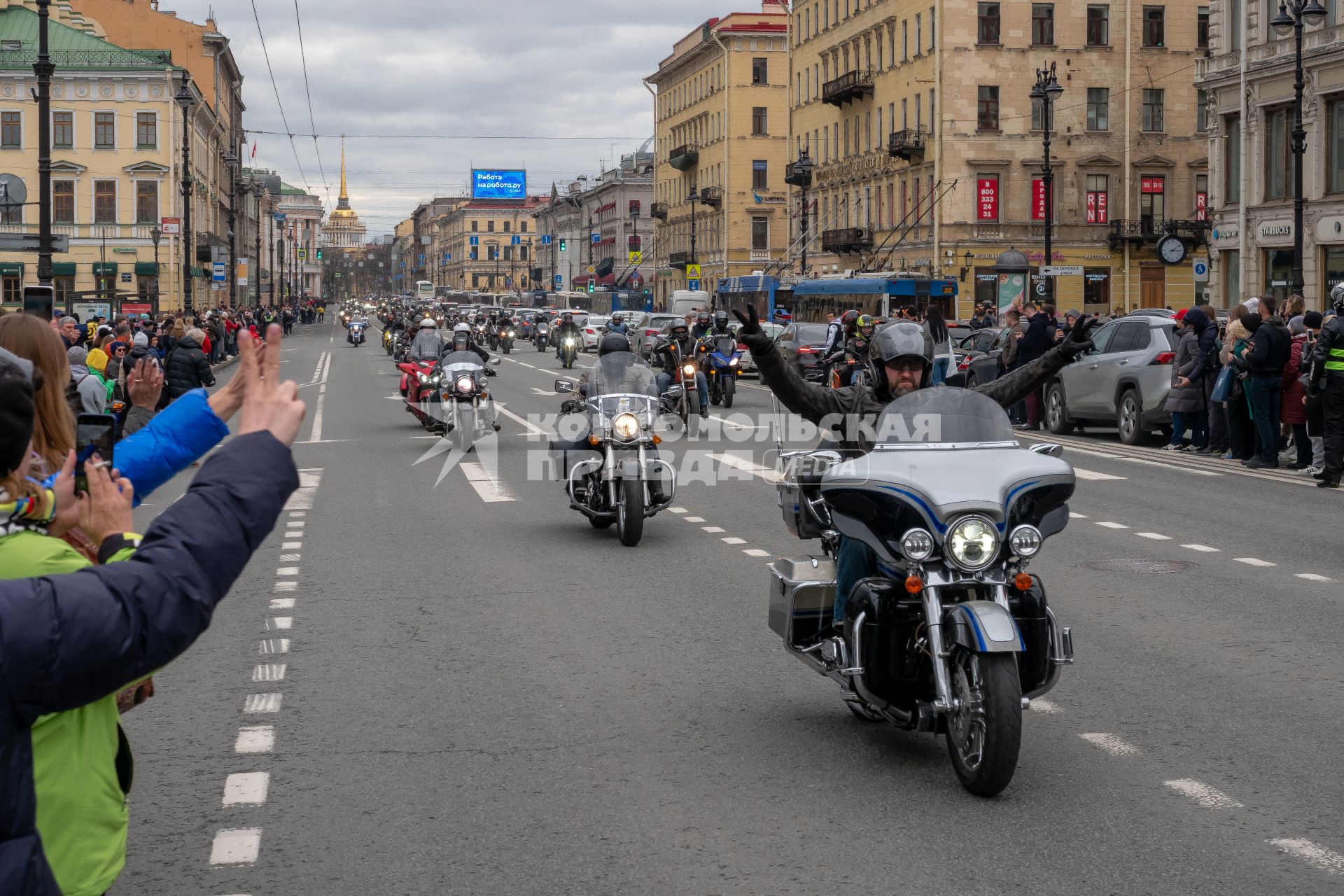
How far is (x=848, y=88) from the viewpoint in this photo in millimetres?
73438

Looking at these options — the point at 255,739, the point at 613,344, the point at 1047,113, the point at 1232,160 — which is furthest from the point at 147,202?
the point at 255,739

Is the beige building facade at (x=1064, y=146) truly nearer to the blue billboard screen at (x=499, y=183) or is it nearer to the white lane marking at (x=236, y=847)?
the blue billboard screen at (x=499, y=183)

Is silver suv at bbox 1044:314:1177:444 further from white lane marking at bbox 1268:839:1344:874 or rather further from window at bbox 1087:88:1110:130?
window at bbox 1087:88:1110:130

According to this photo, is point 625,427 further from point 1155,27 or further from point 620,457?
point 1155,27

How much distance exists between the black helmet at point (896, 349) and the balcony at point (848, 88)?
67.0 meters

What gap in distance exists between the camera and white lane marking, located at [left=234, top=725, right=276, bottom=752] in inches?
259

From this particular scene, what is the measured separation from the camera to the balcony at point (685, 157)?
107 meters

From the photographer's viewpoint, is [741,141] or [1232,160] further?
[741,141]

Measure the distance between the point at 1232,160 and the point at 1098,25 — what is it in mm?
20263

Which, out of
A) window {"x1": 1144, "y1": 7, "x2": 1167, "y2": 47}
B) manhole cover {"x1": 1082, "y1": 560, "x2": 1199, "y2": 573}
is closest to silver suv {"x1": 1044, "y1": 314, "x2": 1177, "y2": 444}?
manhole cover {"x1": 1082, "y1": 560, "x2": 1199, "y2": 573}

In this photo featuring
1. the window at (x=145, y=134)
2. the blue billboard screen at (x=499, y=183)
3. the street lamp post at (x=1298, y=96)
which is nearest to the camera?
the street lamp post at (x=1298, y=96)

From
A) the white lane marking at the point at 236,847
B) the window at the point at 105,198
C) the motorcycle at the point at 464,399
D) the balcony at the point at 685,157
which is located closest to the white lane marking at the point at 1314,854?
the white lane marking at the point at 236,847

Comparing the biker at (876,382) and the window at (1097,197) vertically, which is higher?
the window at (1097,197)

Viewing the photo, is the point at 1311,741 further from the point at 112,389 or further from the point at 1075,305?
the point at 1075,305
